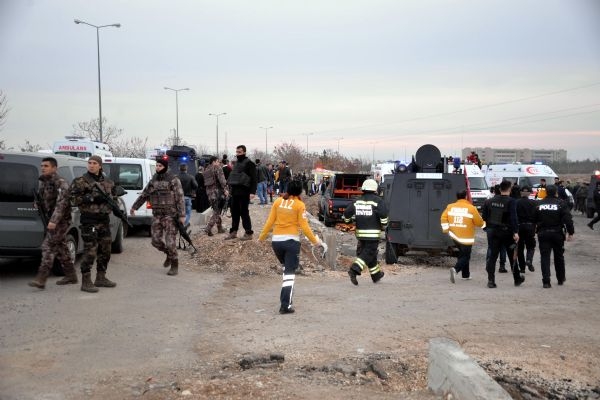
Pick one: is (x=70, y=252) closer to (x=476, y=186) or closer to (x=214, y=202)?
(x=214, y=202)

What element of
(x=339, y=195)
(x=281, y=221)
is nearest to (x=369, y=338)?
(x=281, y=221)

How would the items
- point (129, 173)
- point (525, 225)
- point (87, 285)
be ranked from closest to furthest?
point (87, 285)
point (525, 225)
point (129, 173)

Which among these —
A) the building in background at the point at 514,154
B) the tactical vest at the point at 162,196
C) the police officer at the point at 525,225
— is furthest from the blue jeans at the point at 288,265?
the building in background at the point at 514,154

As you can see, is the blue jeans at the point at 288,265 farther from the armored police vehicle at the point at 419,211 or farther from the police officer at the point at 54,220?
the armored police vehicle at the point at 419,211

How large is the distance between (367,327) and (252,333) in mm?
1399

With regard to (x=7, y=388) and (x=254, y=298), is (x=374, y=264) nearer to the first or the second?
(x=254, y=298)

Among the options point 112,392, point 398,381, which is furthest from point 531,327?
point 112,392

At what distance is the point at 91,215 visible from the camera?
339 inches

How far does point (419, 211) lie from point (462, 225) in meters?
2.43

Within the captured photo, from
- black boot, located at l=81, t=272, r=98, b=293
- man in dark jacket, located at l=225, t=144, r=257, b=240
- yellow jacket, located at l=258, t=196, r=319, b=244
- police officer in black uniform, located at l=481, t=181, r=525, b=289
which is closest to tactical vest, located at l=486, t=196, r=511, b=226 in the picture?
police officer in black uniform, located at l=481, t=181, r=525, b=289

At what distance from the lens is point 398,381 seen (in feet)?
17.5

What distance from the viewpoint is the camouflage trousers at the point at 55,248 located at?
28.3ft

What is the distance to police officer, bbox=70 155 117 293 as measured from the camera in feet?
28.0

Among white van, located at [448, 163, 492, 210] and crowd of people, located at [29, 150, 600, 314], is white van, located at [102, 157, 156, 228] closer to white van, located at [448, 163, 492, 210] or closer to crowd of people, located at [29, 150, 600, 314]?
crowd of people, located at [29, 150, 600, 314]
